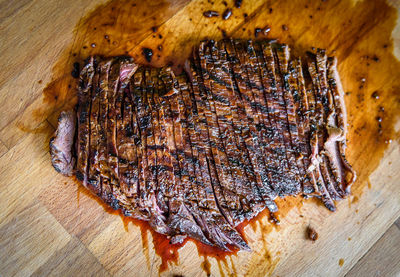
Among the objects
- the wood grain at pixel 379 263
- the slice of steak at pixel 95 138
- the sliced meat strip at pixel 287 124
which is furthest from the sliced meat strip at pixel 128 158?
the wood grain at pixel 379 263

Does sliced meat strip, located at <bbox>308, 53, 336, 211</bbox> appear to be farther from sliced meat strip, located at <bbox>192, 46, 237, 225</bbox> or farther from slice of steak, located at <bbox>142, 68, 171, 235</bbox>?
slice of steak, located at <bbox>142, 68, 171, 235</bbox>

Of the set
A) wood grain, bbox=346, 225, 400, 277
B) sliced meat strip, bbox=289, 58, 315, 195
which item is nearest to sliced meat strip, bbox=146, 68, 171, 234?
sliced meat strip, bbox=289, 58, 315, 195

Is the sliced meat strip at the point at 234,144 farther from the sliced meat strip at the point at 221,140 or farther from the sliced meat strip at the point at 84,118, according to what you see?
the sliced meat strip at the point at 84,118

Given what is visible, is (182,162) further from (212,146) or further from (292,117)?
(292,117)

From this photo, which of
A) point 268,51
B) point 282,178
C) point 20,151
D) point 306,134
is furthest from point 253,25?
point 20,151

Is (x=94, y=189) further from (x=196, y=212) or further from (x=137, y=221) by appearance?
(x=196, y=212)

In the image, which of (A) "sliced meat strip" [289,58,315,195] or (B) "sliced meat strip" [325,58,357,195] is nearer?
(A) "sliced meat strip" [289,58,315,195]
